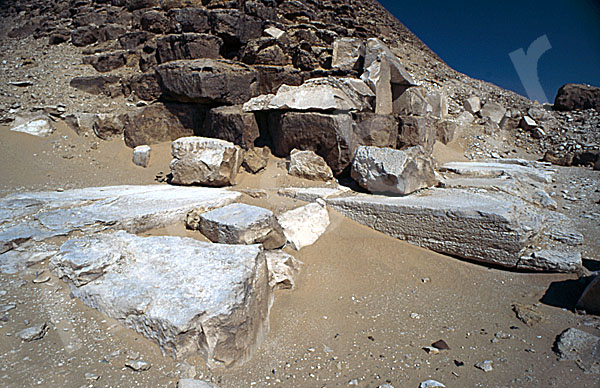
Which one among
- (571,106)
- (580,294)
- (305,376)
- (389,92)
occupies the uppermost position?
(571,106)

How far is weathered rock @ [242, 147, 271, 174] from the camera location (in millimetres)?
3885

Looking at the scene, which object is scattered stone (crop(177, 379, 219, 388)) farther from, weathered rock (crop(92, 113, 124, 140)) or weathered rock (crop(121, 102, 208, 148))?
weathered rock (crop(92, 113, 124, 140))

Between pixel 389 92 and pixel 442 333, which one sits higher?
pixel 389 92

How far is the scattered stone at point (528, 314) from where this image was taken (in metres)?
1.87

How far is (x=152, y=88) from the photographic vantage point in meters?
5.40

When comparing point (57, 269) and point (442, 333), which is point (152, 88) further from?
point (442, 333)

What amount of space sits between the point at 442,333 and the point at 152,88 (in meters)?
5.71

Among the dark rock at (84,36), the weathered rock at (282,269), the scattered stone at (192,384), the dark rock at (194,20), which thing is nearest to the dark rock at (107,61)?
the dark rock at (84,36)

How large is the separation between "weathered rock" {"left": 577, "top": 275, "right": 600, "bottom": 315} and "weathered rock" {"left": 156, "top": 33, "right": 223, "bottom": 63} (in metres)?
5.26

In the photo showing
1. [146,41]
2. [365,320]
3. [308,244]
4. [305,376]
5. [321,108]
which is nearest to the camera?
[305,376]

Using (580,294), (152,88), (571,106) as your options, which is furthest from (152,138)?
(571,106)

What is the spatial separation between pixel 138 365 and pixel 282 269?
1046 millimetres

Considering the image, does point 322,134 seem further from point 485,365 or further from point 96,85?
point 96,85

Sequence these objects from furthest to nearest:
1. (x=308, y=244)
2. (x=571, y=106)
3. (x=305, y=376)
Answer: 1. (x=571, y=106)
2. (x=308, y=244)
3. (x=305, y=376)
